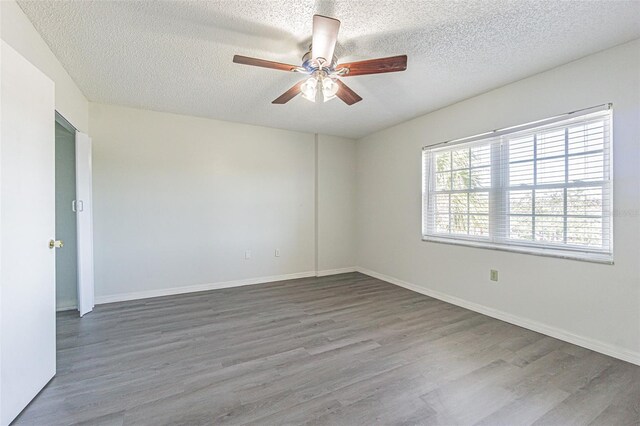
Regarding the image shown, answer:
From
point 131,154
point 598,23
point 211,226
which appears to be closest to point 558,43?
point 598,23

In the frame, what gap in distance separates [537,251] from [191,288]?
4.23 meters

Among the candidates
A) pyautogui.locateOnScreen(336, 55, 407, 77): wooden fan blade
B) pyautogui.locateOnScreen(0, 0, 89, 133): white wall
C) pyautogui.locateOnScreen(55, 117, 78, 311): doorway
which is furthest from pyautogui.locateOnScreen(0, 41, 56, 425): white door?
pyautogui.locateOnScreen(336, 55, 407, 77): wooden fan blade

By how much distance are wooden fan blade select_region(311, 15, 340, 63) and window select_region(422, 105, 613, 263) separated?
2.22 m

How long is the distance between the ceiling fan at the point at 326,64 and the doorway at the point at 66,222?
2.82 meters

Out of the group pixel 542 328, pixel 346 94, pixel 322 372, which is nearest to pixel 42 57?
pixel 346 94

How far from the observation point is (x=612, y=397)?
173 cm

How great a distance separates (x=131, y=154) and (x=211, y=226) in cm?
139

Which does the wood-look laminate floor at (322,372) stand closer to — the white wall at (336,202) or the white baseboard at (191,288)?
the white baseboard at (191,288)

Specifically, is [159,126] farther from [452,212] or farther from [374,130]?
[452,212]

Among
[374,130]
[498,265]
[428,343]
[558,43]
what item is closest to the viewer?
[558,43]

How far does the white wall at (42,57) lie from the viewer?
5.40 ft

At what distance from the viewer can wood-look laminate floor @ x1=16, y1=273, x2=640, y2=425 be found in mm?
1600

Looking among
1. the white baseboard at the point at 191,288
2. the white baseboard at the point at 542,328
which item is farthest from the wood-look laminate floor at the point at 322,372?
the white baseboard at the point at 191,288

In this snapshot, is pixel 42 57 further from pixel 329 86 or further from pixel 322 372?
pixel 322 372
